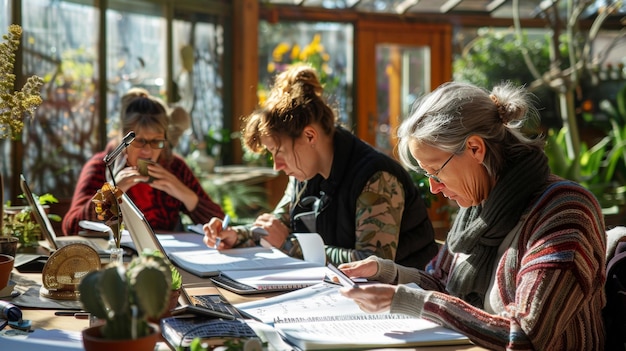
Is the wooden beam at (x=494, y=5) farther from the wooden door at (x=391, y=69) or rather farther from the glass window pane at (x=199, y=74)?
the glass window pane at (x=199, y=74)

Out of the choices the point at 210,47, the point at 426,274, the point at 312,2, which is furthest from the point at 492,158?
the point at 312,2

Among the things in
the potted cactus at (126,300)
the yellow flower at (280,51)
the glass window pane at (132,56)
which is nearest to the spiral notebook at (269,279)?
the potted cactus at (126,300)

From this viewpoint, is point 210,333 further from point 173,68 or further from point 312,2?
point 312,2

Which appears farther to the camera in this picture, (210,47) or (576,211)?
(210,47)

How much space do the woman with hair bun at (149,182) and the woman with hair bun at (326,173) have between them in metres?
0.60

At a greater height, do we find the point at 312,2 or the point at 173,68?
the point at 312,2

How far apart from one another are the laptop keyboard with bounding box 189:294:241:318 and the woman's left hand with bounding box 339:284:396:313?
0.29m

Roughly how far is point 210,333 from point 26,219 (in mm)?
1648

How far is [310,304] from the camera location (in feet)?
6.26

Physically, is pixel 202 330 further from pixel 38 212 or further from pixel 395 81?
pixel 395 81

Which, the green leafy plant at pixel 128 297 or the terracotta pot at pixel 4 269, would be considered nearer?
the green leafy plant at pixel 128 297

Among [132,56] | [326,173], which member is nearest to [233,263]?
[326,173]

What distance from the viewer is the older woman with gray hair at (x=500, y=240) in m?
1.67

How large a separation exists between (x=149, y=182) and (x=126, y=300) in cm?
224
